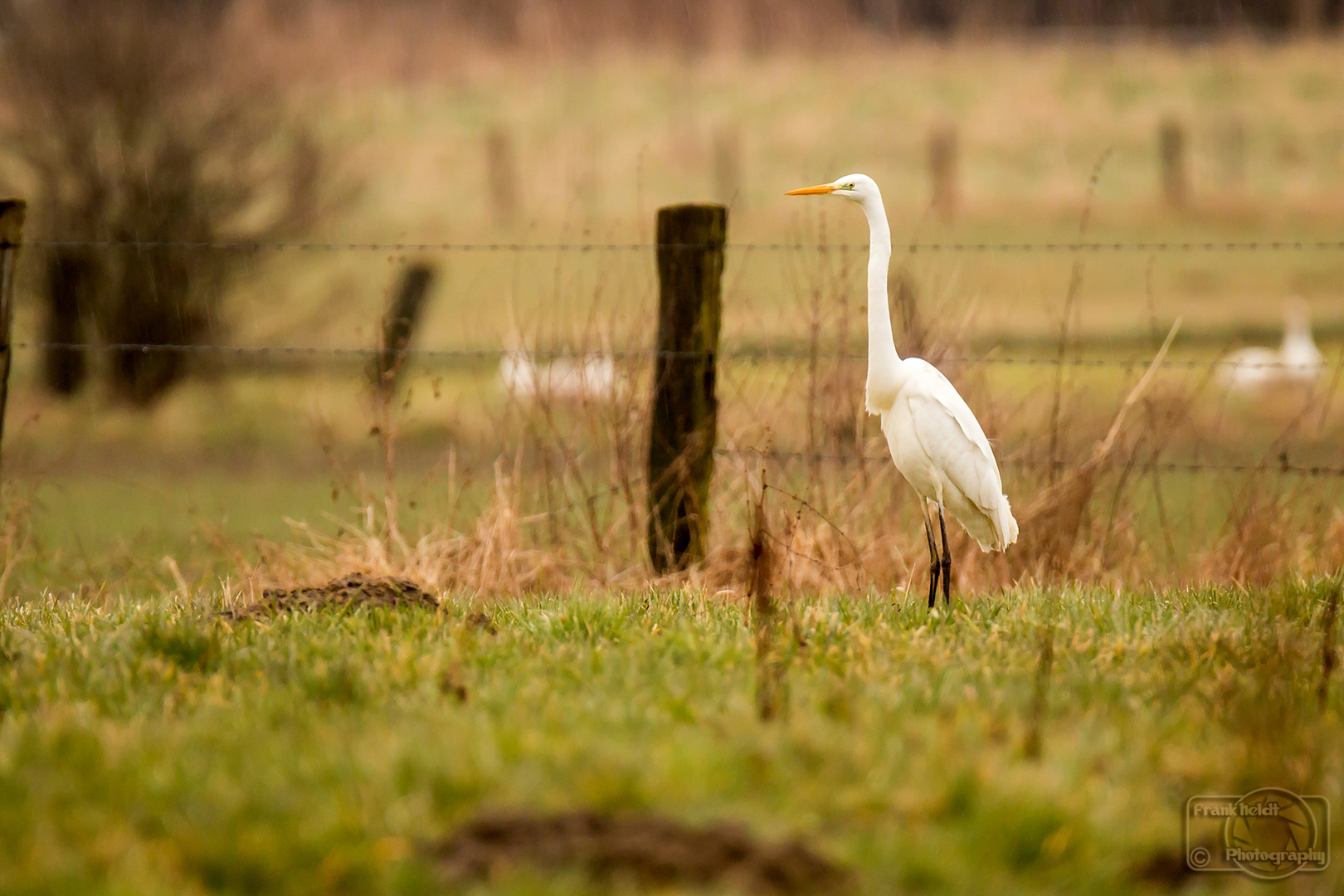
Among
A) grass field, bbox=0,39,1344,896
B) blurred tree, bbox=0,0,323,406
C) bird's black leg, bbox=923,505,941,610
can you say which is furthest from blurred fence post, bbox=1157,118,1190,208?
bird's black leg, bbox=923,505,941,610

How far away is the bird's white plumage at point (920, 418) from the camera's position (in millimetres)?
5254

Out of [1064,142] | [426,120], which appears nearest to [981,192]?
[1064,142]

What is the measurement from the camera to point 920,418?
17.3ft

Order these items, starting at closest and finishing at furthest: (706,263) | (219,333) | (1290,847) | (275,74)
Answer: (1290,847)
(706,263)
(219,333)
(275,74)

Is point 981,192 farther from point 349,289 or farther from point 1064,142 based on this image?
point 349,289

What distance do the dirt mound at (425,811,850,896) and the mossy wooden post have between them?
3472 millimetres

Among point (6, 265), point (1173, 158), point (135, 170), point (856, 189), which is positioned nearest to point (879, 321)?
point (856, 189)

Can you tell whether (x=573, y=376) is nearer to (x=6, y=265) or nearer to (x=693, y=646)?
(x=6, y=265)

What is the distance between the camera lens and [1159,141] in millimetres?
44250

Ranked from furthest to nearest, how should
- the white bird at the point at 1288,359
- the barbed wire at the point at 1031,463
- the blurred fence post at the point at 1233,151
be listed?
the blurred fence post at the point at 1233,151 < the white bird at the point at 1288,359 < the barbed wire at the point at 1031,463

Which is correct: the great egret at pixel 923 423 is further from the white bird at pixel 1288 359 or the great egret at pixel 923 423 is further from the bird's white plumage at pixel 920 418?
the white bird at pixel 1288 359

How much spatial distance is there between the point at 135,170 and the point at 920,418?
633 inches

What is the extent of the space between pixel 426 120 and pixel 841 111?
15.3 m

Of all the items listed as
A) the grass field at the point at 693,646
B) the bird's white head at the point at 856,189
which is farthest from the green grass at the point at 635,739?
the bird's white head at the point at 856,189
